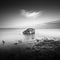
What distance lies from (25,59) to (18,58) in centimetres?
22

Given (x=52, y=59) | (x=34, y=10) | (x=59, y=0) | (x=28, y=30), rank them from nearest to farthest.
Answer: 1. (x=52, y=59)
2. (x=59, y=0)
3. (x=34, y=10)
4. (x=28, y=30)

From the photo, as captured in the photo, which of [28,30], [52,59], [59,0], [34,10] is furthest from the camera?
[28,30]

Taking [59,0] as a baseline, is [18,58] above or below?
below

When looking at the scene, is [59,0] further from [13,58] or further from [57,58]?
[13,58]

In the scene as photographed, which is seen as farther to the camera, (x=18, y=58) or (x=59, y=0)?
(x=59, y=0)

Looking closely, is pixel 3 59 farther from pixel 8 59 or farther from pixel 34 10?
pixel 34 10

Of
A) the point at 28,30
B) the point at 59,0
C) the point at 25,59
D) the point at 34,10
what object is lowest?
the point at 25,59

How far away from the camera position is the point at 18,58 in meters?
1.84

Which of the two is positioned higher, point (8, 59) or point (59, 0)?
point (59, 0)

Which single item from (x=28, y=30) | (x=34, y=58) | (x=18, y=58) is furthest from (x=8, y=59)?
(x=28, y=30)

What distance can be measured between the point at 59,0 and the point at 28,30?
11.8 ft

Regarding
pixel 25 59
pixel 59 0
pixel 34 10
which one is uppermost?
pixel 59 0

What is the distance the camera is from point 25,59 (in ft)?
5.95

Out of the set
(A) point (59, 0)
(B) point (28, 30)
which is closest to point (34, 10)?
(A) point (59, 0)
